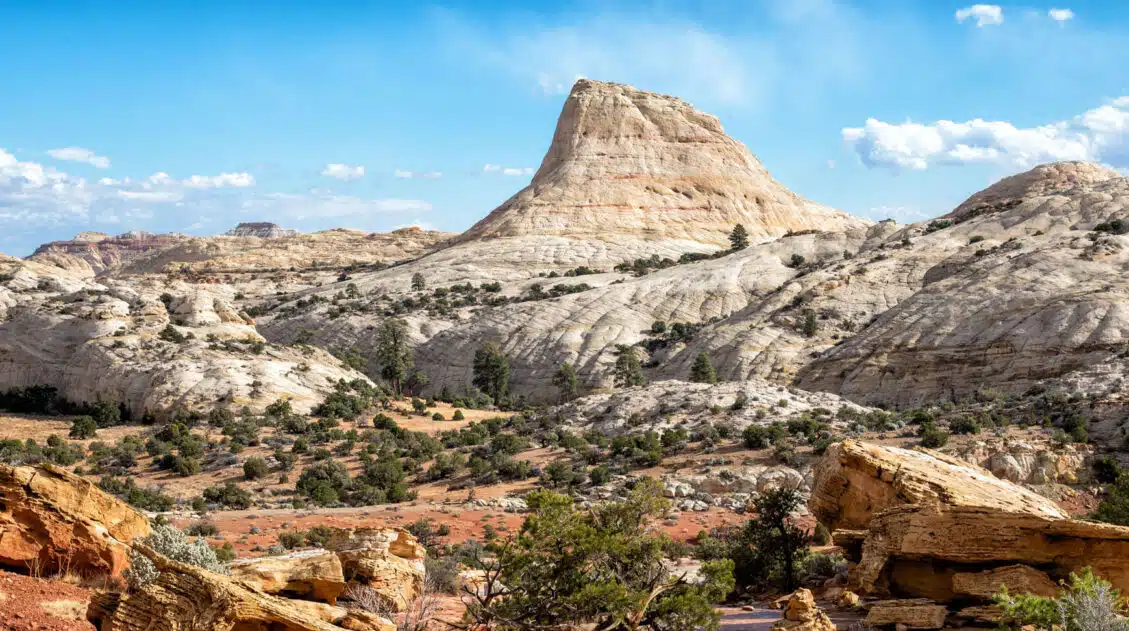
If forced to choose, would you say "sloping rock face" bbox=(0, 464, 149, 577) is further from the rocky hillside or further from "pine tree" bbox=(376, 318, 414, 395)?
the rocky hillside

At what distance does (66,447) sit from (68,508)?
93.1ft

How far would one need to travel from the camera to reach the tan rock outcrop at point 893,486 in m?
17.7

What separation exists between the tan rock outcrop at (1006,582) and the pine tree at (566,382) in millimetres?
43433

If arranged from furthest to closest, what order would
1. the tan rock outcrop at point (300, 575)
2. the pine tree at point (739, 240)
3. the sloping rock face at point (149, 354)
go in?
the pine tree at point (739, 240)
the sloping rock face at point (149, 354)
the tan rock outcrop at point (300, 575)

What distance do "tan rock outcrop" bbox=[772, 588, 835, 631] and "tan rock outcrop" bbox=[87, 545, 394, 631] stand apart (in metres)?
6.44

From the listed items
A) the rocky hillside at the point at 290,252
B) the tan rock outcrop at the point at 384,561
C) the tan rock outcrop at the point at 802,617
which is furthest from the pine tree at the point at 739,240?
the tan rock outcrop at the point at 802,617

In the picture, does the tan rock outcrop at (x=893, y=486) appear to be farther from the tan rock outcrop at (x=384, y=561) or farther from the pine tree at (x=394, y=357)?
the pine tree at (x=394, y=357)

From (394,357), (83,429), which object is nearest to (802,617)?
(83,429)

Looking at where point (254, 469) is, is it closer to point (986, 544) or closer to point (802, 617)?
point (802, 617)

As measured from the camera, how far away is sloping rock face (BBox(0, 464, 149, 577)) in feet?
47.6

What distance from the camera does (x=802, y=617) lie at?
14680 millimetres

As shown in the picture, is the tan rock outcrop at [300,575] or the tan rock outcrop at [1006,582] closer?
the tan rock outcrop at [1006,582]

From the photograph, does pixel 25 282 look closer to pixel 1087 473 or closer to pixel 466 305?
pixel 466 305

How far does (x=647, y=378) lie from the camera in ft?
190
